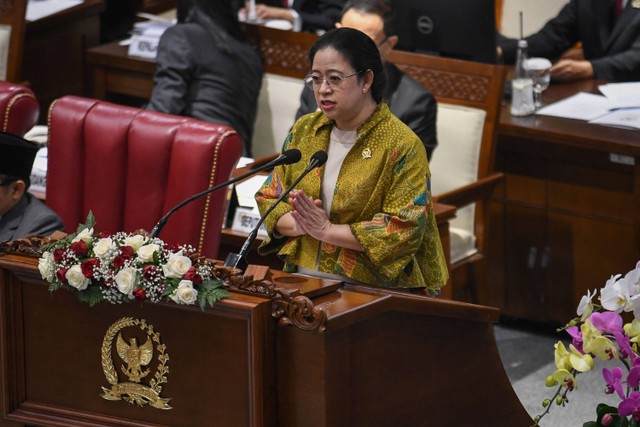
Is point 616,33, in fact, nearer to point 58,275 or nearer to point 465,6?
point 465,6

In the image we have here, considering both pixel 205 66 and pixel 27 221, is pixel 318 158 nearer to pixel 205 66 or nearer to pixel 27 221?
pixel 27 221

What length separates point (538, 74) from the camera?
4.81 metres

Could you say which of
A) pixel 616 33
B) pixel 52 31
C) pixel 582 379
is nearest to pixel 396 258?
pixel 582 379

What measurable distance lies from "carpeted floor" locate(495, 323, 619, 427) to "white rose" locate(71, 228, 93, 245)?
186cm

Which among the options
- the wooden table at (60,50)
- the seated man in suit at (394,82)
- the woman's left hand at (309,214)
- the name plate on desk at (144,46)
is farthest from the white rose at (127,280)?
the wooden table at (60,50)

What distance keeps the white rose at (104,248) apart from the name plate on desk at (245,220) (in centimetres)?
137

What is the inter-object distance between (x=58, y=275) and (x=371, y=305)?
59 cm

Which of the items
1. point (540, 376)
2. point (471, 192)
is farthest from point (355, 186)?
point (540, 376)

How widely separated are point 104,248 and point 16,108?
1672 millimetres

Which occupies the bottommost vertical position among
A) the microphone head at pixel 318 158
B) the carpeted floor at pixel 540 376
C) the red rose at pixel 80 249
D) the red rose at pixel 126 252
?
the carpeted floor at pixel 540 376

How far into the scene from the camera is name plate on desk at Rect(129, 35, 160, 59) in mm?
5355

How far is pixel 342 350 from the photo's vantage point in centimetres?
226

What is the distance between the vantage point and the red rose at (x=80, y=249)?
2.36 m

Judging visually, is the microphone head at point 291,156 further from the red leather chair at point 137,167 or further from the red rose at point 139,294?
the red leather chair at point 137,167
